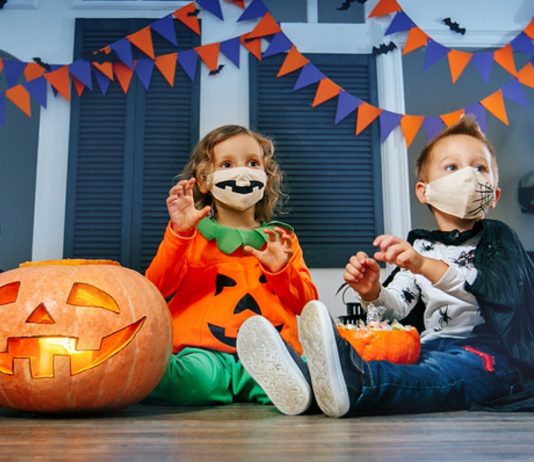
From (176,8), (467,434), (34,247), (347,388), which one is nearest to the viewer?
(467,434)

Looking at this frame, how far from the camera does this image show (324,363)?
45.5 inches

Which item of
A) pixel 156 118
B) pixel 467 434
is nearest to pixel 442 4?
pixel 156 118

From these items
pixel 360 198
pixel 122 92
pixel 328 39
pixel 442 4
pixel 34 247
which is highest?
pixel 442 4

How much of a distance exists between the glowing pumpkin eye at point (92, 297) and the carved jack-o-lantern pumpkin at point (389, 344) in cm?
57

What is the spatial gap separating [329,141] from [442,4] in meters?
0.83

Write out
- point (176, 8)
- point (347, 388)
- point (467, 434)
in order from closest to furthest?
point (467, 434) < point (347, 388) < point (176, 8)

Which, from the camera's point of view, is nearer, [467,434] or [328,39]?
[467,434]

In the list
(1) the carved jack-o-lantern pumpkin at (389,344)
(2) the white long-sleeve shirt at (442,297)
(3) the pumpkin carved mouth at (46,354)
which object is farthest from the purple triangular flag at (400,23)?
(3) the pumpkin carved mouth at (46,354)

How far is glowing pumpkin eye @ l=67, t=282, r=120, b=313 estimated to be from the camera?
52.0 inches

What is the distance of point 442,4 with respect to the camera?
2730mm

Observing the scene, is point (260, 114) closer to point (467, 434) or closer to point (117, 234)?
point (117, 234)

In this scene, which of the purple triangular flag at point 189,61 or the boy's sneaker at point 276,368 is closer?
the boy's sneaker at point 276,368

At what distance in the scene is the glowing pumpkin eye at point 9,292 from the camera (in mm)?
1325

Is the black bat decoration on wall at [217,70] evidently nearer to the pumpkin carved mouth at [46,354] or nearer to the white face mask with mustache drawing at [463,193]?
the white face mask with mustache drawing at [463,193]
